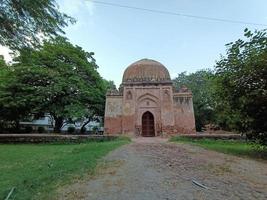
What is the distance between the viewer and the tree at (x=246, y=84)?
34.8 ft

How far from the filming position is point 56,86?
23469 millimetres

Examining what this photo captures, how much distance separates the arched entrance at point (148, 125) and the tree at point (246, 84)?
1200 centimetres

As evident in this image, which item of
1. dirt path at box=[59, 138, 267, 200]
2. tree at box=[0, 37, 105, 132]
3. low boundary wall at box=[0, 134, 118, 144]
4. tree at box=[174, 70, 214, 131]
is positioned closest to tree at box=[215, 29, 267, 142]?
dirt path at box=[59, 138, 267, 200]

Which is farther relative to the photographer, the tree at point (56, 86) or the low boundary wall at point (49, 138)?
the tree at point (56, 86)

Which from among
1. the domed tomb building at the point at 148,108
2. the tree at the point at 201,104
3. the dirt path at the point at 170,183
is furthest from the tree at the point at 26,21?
the tree at the point at 201,104

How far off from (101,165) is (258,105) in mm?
6821

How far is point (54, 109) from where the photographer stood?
24.3 m

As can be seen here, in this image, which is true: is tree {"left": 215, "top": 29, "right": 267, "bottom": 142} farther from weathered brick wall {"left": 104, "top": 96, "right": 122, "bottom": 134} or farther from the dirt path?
weathered brick wall {"left": 104, "top": 96, "right": 122, "bottom": 134}

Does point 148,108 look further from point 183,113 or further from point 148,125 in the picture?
point 183,113

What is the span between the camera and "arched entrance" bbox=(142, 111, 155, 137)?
24.1m

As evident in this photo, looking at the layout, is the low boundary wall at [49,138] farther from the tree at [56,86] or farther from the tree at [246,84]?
the tree at [246,84]

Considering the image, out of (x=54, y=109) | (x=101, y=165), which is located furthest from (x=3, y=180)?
(x=54, y=109)

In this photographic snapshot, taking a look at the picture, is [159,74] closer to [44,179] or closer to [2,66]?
[2,66]

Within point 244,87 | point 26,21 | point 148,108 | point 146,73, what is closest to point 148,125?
point 148,108
